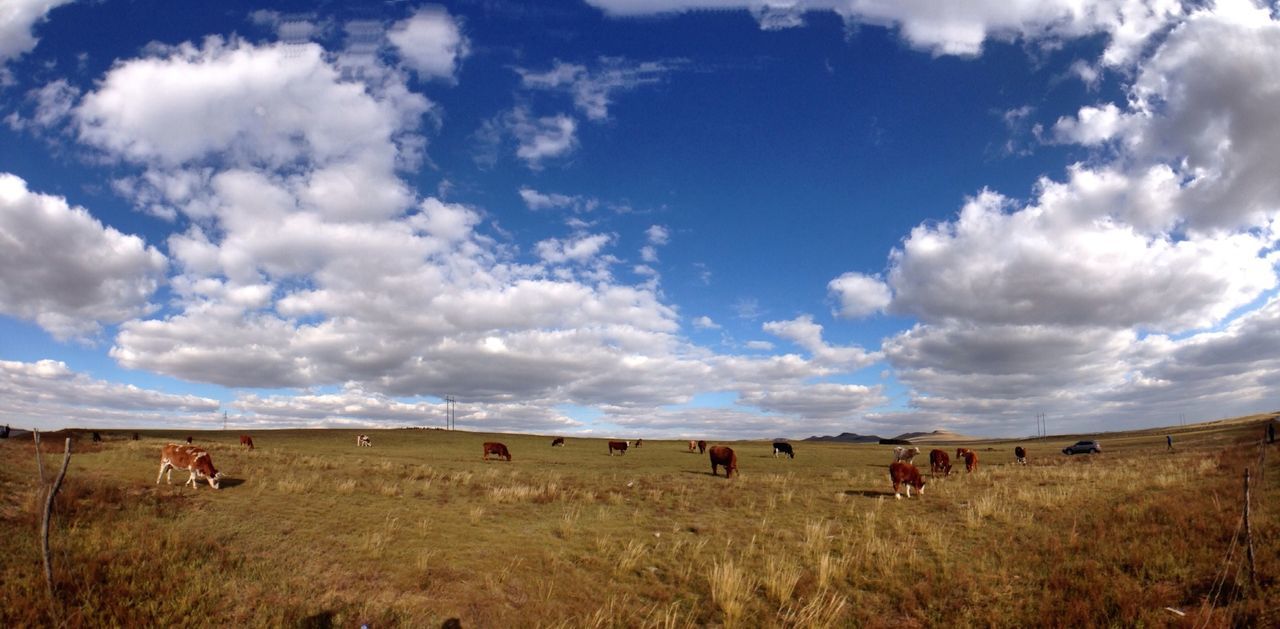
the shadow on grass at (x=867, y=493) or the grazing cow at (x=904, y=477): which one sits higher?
the grazing cow at (x=904, y=477)

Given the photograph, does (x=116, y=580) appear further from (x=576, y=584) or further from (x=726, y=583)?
(x=726, y=583)

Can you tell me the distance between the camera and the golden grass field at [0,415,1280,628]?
33.1 feet

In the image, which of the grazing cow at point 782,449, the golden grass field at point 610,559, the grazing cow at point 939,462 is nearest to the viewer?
the golden grass field at point 610,559

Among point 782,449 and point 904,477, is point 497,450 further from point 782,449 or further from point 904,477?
point 904,477

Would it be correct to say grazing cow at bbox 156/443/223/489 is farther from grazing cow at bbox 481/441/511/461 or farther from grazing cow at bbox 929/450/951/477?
grazing cow at bbox 929/450/951/477

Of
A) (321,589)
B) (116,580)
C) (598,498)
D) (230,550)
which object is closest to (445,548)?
(321,589)

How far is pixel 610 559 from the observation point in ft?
45.0

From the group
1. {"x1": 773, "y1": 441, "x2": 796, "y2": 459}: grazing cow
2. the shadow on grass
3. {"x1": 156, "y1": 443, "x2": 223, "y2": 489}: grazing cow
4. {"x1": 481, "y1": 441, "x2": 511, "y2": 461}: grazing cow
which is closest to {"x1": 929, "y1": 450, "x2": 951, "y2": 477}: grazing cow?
the shadow on grass

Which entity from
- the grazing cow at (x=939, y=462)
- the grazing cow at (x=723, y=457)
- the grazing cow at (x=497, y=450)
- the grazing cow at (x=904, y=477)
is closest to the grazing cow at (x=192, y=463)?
the grazing cow at (x=723, y=457)

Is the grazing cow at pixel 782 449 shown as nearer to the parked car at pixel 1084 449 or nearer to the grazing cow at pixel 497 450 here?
the grazing cow at pixel 497 450

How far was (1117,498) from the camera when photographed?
70.9ft

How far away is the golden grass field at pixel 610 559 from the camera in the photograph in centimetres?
1009

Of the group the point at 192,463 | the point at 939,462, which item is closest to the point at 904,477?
the point at 939,462

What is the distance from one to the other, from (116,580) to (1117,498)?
28.5 meters
